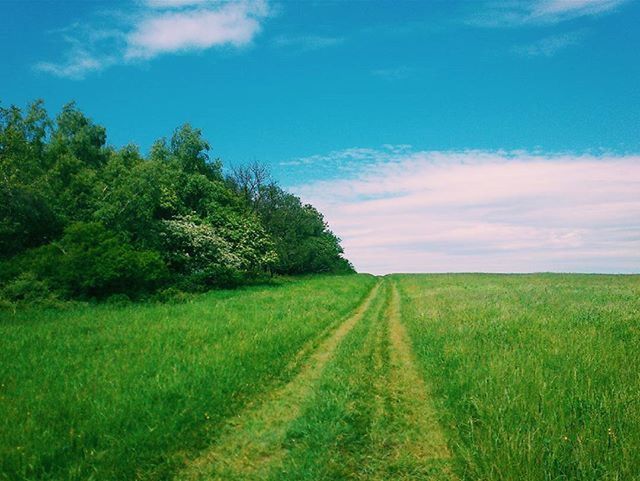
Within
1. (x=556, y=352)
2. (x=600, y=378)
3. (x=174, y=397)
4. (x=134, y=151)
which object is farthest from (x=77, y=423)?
(x=134, y=151)

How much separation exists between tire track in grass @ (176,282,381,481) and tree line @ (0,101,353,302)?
17.2 m

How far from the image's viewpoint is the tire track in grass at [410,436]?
5.49 metres

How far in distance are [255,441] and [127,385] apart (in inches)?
130

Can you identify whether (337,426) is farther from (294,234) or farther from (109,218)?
(294,234)

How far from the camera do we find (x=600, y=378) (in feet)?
26.1

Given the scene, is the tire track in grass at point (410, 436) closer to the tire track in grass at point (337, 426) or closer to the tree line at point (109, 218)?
the tire track in grass at point (337, 426)

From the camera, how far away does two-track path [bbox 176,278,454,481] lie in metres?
5.52

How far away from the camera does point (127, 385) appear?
8.12 meters

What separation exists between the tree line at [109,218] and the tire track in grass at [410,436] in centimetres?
1845

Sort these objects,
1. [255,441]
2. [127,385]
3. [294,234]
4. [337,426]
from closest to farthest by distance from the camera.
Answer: [255,441] < [337,426] < [127,385] < [294,234]

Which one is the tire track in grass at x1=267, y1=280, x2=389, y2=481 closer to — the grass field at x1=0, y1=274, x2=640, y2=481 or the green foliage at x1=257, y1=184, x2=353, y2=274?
the grass field at x1=0, y1=274, x2=640, y2=481

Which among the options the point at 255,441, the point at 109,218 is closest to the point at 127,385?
the point at 255,441

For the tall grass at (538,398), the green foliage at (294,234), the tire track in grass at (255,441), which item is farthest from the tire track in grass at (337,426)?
the green foliage at (294,234)

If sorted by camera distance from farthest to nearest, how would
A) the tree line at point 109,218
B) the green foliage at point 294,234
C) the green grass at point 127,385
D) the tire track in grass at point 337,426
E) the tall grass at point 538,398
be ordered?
the green foliage at point 294,234 < the tree line at point 109,218 < the green grass at point 127,385 < the tire track in grass at point 337,426 < the tall grass at point 538,398
